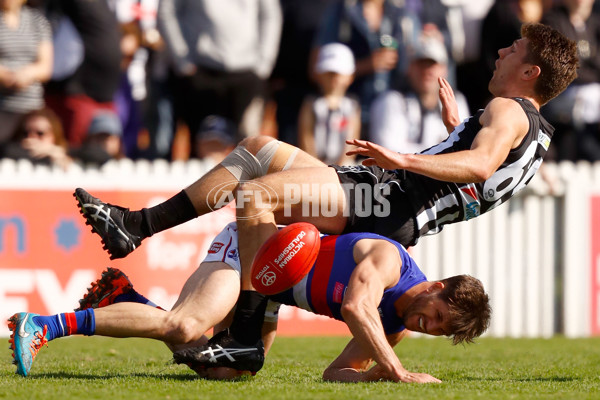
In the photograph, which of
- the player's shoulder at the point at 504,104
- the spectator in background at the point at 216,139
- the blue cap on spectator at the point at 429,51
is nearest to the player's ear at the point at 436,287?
the player's shoulder at the point at 504,104

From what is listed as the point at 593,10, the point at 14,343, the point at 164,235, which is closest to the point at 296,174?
the point at 14,343

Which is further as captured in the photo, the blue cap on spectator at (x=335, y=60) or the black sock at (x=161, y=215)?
the blue cap on spectator at (x=335, y=60)

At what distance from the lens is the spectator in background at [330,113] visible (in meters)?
9.59

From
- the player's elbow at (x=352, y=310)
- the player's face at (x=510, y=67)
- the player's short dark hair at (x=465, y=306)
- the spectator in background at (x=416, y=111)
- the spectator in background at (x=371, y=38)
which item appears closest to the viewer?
the player's elbow at (x=352, y=310)

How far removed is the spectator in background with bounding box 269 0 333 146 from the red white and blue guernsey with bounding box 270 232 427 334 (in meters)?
5.04

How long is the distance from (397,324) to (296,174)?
96 cm

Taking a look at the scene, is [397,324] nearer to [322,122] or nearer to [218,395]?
[218,395]

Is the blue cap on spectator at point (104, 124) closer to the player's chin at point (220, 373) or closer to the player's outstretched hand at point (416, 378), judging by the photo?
the player's chin at point (220, 373)

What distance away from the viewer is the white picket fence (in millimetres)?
9359

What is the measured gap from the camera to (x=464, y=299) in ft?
17.0

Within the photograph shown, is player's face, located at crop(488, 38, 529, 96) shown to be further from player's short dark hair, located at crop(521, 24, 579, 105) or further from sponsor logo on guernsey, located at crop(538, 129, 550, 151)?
sponsor logo on guernsey, located at crop(538, 129, 550, 151)

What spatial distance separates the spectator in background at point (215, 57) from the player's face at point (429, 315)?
501 cm

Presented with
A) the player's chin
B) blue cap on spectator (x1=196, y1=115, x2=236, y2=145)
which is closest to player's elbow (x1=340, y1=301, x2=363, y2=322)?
the player's chin

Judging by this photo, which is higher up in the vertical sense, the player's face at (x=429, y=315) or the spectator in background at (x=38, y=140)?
the spectator in background at (x=38, y=140)
